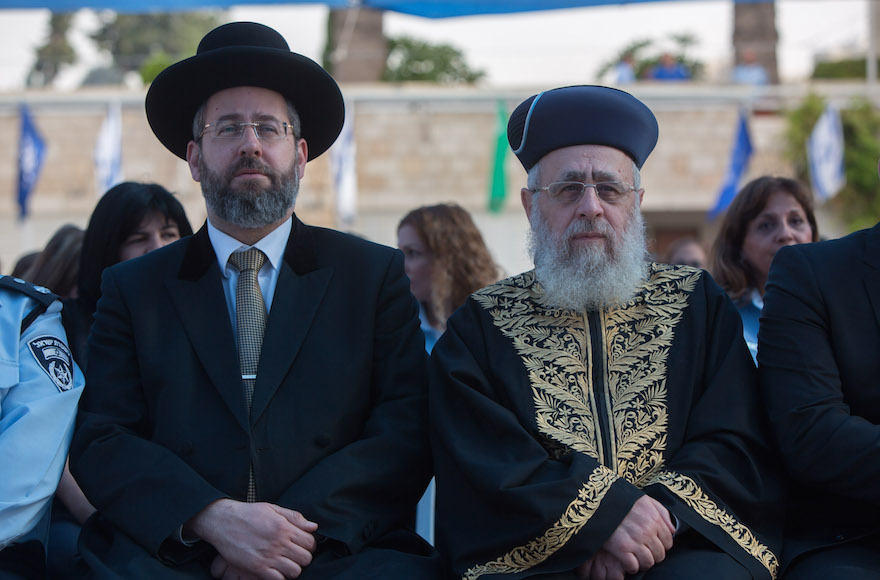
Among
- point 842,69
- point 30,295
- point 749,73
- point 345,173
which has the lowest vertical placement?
point 30,295

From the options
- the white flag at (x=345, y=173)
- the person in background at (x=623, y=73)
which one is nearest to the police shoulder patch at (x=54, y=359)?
the white flag at (x=345, y=173)

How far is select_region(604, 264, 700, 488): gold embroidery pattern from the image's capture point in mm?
3119

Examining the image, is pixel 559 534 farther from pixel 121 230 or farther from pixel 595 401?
pixel 121 230

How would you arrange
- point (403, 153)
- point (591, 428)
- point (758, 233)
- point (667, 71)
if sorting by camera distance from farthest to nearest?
1. point (667, 71)
2. point (403, 153)
3. point (758, 233)
4. point (591, 428)

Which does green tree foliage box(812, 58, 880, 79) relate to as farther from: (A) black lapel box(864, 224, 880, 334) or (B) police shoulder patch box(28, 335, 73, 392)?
(B) police shoulder patch box(28, 335, 73, 392)

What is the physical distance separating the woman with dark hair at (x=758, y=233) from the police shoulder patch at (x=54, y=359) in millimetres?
3086

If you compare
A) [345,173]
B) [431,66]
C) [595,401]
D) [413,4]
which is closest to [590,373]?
[595,401]

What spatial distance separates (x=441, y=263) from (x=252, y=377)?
6.40 feet

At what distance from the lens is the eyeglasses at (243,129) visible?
11.3 feet

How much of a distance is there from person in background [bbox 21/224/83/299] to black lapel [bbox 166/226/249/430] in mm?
1578

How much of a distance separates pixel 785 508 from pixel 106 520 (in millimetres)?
2250

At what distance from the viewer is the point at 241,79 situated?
346cm

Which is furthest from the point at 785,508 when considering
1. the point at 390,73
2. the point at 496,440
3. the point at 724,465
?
the point at 390,73

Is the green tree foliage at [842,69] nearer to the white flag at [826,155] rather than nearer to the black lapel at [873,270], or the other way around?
the white flag at [826,155]
